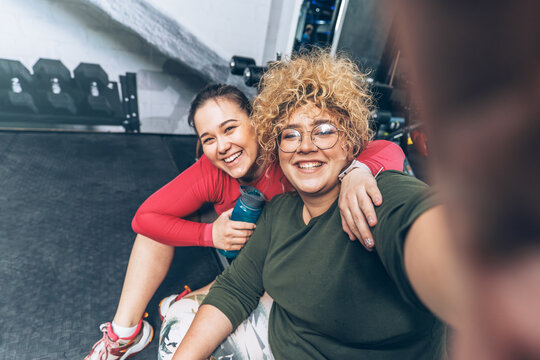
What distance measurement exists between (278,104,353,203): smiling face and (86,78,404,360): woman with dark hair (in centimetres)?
22

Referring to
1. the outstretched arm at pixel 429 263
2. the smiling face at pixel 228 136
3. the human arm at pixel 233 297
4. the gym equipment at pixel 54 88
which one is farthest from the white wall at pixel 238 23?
the outstretched arm at pixel 429 263

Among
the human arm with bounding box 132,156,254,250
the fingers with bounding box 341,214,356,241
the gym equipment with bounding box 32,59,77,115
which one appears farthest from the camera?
the gym equipment with bounding box 32,59,77,115

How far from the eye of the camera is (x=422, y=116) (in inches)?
7.0

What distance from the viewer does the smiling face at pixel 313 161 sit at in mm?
892

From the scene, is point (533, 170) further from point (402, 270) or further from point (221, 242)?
point (221, 242)

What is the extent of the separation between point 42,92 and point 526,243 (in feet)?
14.7

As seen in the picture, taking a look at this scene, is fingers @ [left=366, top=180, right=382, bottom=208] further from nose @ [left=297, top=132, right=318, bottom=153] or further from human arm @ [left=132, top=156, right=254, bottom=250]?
human arm @ [left=132, top=156, right=254, bottom=250]

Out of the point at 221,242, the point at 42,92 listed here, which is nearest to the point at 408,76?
the point at 221,242

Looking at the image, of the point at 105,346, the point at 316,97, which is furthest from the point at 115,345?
the point at 316,97

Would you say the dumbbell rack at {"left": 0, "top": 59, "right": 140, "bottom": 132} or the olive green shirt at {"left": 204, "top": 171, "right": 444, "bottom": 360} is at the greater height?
the olive green shirt at {"left": 204, "top": 171, "right": 444, "bottom": 360}

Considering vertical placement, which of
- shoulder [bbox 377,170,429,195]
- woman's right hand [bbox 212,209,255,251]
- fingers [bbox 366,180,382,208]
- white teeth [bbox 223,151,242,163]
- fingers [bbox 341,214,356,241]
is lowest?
woman's right hand [bbox 212,209,255,251]

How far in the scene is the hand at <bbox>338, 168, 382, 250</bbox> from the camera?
25.9 inches

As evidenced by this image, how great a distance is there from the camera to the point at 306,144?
2.93 ft

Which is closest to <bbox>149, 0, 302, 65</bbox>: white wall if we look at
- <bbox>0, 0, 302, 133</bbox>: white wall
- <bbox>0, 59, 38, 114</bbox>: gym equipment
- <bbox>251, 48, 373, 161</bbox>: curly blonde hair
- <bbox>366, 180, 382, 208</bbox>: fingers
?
<bbox>0, 0, 302, 133</bbox>: white wall
